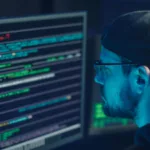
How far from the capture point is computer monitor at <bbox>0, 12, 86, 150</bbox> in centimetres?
131

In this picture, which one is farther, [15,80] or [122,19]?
[15,80]

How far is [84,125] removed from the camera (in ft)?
5.18

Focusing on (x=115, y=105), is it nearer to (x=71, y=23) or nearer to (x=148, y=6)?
(x=71, y=23)

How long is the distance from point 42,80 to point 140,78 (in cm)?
45

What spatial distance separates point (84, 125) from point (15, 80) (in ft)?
1.18

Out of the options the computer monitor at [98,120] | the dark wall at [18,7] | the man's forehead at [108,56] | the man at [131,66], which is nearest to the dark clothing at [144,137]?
the man at [131,66]

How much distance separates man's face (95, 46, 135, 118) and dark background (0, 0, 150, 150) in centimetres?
40

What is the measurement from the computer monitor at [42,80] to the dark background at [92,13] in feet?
0.29

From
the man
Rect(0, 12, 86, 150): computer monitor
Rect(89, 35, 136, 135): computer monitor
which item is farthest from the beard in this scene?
Rect(89, 35, 136, 135): computer monitor

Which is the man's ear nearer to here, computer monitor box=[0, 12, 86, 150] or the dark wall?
computer monitor box=[0, 12, 86, 150]

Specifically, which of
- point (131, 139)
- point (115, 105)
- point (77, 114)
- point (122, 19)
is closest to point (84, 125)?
point (77, 114)

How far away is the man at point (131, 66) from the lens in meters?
1.03

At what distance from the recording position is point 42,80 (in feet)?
4.61

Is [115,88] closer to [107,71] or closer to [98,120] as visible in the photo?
[107,71]
